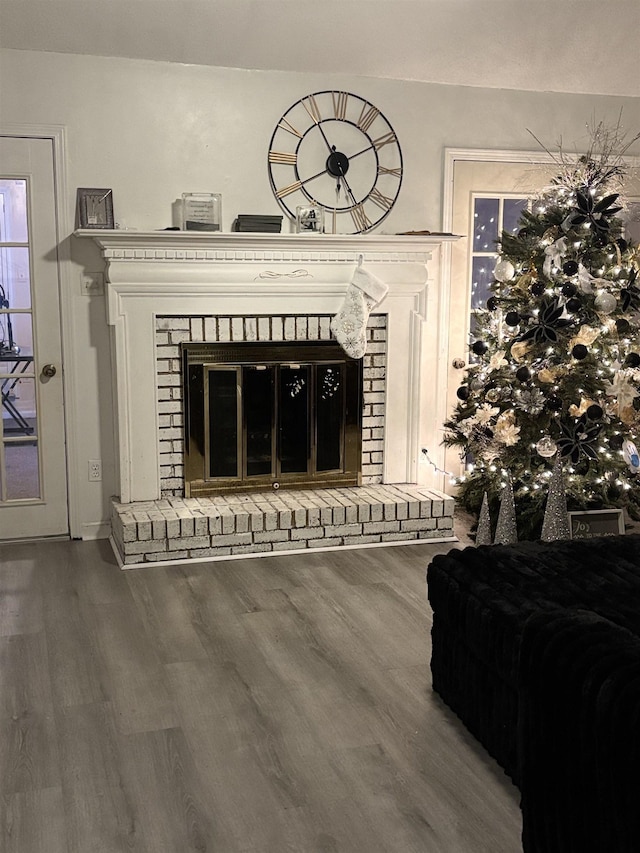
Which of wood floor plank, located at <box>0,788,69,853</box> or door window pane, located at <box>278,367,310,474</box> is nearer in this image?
wood floor plank, located at <box>0,788,69,853</box>

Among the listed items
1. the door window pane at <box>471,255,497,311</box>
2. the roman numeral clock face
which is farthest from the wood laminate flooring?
the roman numeral clock face

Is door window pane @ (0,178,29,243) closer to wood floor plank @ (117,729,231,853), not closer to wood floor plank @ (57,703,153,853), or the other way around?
wood floor plank @ (57,703,153,853)

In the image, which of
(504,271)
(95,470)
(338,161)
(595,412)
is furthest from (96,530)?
(595,412)

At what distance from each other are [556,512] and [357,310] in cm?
152

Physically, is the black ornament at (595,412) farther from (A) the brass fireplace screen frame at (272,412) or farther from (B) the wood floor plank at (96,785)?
(B) the wood floor plank at (96,785)

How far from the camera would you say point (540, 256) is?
4.50 m

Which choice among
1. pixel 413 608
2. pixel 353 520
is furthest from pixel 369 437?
pixel 413 608

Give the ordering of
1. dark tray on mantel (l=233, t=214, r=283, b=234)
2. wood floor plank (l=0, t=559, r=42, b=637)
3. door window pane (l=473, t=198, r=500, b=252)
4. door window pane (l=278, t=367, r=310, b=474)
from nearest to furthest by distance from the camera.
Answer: wood floor plank (l=0, t=559, r=42, b=637) → dark tray on mantel (l=233, t=214, r=283, b=234) → door window pane (l=278, t=367, r=310, b=474) → door window pane (l=473, t=198, r=500, b=252)

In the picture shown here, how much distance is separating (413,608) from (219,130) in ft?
8.93

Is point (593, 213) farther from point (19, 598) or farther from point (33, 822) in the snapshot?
point (33, 822)

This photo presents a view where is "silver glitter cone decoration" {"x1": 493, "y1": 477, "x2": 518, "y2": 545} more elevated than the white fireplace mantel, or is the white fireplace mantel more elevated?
the white fireplace mantel

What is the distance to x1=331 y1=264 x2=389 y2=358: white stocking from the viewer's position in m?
4.89

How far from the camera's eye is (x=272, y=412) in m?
4.99

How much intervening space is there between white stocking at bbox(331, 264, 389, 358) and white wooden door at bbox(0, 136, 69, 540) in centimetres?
153
